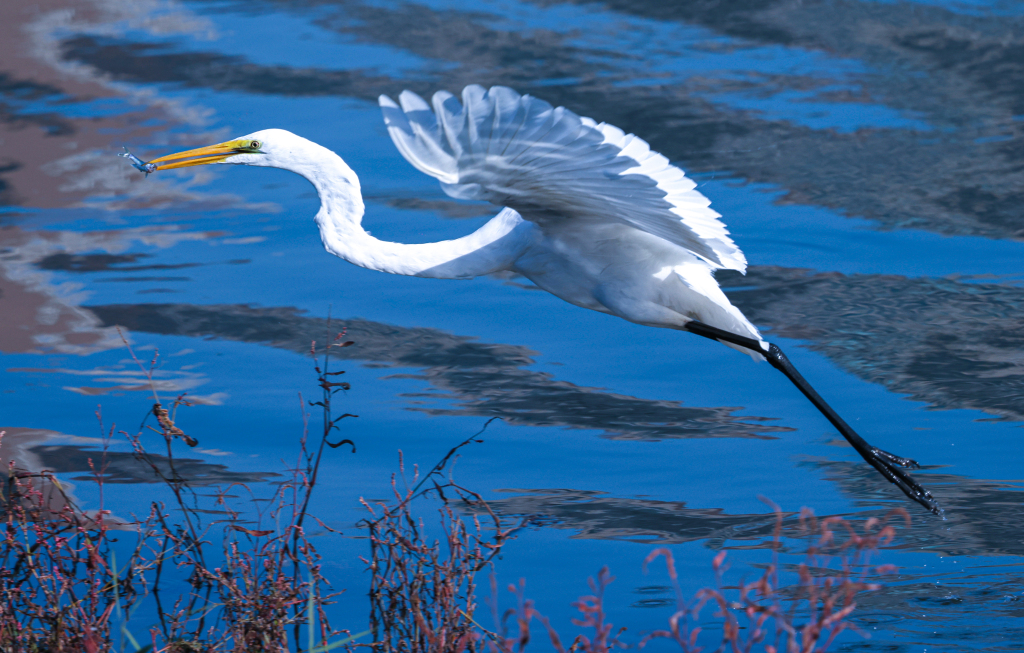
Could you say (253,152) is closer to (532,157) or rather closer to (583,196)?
(583,196)

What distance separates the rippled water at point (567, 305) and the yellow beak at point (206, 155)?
1740 millimetres

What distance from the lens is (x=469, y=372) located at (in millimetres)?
6773

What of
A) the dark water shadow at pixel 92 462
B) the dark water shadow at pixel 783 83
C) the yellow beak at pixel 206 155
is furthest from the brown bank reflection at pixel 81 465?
the dark water shadow at pixel 783 83

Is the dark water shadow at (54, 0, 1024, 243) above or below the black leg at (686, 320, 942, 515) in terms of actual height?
above

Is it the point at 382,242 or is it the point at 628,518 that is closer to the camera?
the point at 382,242

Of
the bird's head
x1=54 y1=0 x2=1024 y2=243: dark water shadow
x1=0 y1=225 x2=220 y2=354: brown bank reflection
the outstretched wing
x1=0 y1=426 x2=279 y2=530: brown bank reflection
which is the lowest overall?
the outstretched wing

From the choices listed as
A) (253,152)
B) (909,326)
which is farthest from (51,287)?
(909,326)

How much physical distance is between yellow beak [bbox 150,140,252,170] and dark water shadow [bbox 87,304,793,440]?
7.92 ft

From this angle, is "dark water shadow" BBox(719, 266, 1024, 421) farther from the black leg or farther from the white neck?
the white neck

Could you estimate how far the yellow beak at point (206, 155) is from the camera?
420 cm

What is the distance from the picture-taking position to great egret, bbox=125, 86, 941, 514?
298 centimetres

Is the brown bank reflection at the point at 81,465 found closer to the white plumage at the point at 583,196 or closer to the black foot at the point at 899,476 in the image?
the white plumage at the point at 583,196

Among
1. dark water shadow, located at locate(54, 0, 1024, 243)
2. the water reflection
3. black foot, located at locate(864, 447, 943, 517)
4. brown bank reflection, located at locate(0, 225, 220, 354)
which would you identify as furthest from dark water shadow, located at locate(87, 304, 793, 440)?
dark water shadow, located at locate(54, 0, 1024, 243)

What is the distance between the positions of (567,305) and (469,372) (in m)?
1.23
